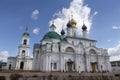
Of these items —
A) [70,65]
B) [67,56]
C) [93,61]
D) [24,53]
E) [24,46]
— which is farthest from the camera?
[24,53]

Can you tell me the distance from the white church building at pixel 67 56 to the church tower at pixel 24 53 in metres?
7.62

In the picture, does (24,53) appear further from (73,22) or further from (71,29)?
(73,22)

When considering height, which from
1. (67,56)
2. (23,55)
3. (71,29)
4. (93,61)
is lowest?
(93,61)

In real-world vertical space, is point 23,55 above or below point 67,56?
above

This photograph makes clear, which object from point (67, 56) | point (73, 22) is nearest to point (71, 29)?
point (73, 22)

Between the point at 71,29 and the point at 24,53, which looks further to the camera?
the point at 24,53

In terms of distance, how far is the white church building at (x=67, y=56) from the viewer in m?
37.6

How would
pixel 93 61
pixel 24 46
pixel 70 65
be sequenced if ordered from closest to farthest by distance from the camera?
pixel 70 65 → pixel 93 61 → pixel 24 46

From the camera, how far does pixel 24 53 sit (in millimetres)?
53281

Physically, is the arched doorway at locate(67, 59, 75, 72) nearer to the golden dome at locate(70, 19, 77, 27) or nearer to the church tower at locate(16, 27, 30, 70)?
the golden dome at locate(70, 19, 77, 27)

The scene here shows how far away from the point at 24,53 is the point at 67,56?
23610 millimetres

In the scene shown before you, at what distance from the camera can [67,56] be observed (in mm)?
40062

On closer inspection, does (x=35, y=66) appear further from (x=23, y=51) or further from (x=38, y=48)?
(x=23, y=51)

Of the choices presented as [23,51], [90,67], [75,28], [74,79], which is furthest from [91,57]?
[23,51]
